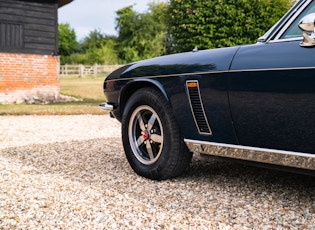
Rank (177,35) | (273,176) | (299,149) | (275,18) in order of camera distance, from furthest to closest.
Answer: (177,35), (275,18), (273,176), (299,149)

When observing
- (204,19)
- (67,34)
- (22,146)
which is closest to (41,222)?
(22,146)

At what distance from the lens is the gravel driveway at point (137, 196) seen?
2686 mm

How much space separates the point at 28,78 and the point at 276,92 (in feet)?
41.7

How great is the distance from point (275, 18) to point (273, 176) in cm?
863

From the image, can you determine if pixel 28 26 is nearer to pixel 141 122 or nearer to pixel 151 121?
pixel 141 122

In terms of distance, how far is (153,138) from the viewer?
12.1ft

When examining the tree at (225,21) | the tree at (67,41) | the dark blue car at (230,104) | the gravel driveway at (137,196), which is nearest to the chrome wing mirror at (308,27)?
the dark blue car at (230,104)

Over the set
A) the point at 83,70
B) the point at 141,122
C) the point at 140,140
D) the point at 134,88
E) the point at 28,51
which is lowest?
the point at 140,140

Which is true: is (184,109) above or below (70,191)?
above

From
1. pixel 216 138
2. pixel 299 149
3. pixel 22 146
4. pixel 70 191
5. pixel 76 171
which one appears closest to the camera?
pixel 299 149

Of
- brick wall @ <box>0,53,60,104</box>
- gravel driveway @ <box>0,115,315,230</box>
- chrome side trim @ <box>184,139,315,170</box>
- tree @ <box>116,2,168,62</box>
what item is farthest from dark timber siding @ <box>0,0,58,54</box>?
tree @ <box>116,2,168,62</box>

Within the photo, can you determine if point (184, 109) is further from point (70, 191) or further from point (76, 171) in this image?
point (76, 171)

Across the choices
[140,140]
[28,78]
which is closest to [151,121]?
[140,140]

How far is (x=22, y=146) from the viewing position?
5.72 meters
